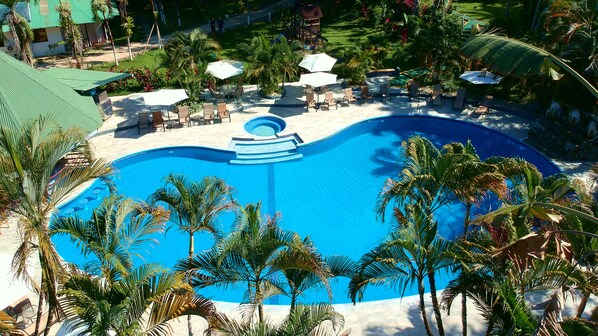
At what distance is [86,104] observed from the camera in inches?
779

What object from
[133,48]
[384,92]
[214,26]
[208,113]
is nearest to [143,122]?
[208,113]

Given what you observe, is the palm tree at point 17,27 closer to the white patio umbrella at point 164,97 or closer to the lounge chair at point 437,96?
the white patio umbrella at point 164,97

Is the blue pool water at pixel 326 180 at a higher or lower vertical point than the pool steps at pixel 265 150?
lower

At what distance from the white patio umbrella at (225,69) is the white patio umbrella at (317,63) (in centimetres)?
326

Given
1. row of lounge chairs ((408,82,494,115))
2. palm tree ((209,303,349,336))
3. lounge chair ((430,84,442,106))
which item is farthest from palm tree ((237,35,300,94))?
palm tree ((209,303,349,336))

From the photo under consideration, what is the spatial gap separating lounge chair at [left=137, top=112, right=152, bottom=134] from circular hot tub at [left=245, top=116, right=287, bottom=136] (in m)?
4.51

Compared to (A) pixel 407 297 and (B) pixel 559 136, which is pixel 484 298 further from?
(B) pixel 559 136

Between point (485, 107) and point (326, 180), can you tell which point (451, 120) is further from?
point (326, 180)

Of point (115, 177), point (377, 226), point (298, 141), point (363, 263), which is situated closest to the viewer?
point (363, 263)

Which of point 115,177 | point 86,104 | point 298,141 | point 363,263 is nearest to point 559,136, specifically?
point 298,141

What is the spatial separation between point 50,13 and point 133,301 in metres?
30.5

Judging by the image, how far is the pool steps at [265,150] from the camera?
20297 millimetres

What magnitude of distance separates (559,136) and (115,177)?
58.2 feet

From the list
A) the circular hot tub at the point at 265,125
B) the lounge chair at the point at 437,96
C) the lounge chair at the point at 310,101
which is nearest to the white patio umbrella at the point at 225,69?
the circular hot tub at the point at 265,125
